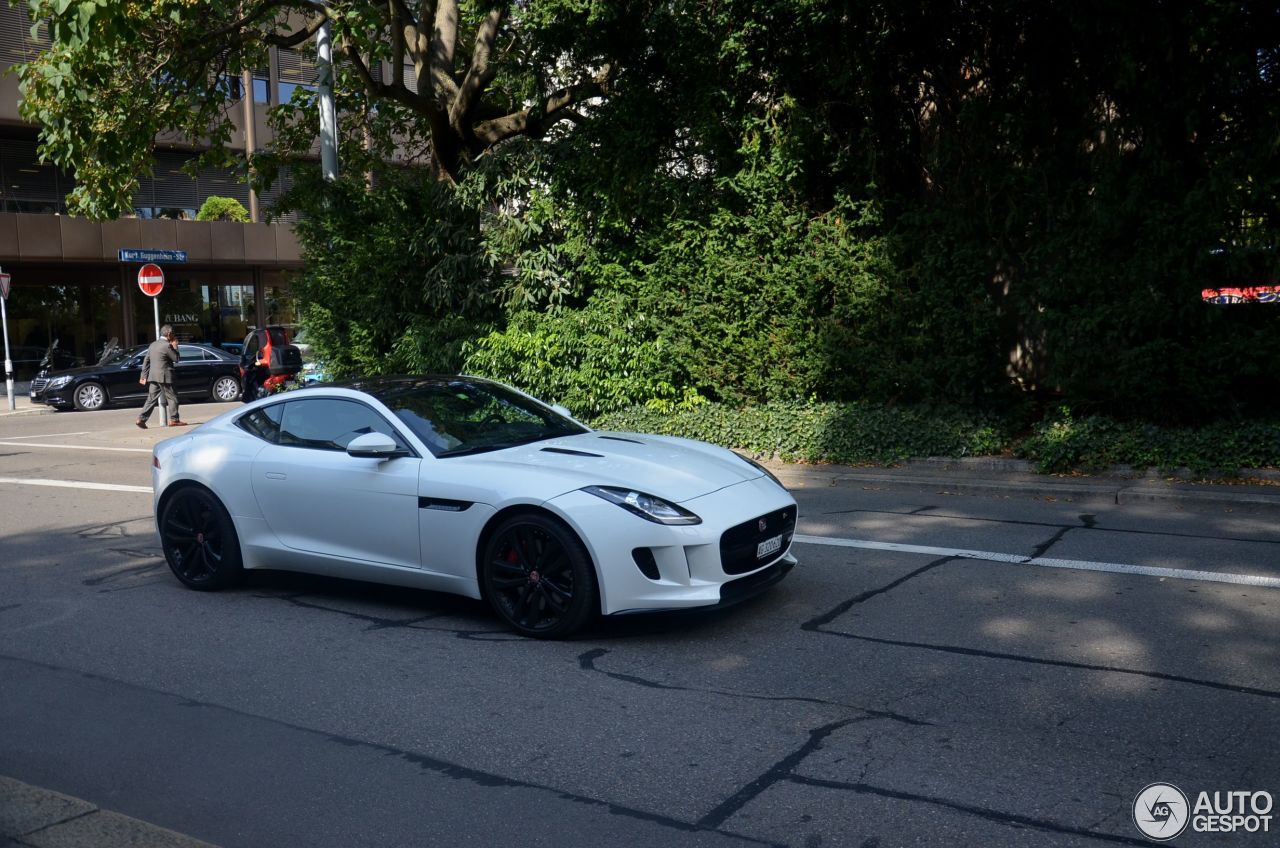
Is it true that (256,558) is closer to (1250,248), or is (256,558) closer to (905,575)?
(905,575)

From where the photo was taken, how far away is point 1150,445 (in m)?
10.9

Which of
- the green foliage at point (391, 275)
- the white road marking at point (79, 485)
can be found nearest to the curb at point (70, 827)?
the white road marking at point (79, 485)

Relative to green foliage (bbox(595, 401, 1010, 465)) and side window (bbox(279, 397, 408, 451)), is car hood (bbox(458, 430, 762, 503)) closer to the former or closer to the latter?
side window (bbox(279, 397, 408, 451))

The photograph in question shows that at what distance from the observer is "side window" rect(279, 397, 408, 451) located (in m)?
7.04

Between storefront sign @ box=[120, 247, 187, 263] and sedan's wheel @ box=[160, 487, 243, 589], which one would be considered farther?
storefront sign @ box=[120, 247, 187, 263]

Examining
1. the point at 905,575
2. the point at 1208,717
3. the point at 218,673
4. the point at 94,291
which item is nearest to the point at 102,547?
the point at 218,673

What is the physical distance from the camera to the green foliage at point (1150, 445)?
1046cm

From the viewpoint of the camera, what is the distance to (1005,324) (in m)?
12.5

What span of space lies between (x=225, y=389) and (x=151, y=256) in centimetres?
860

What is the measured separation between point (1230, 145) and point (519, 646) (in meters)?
8.73

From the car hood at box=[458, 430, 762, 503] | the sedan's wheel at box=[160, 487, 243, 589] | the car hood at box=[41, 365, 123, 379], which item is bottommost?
the sedan's wheel at box=[160, 487, 243, 589]

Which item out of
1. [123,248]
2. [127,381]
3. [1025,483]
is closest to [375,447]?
[1025,483]

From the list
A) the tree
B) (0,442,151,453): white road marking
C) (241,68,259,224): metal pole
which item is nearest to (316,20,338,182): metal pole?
the tree

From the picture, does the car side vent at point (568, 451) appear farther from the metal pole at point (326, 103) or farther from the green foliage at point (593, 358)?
the metal pole at point (326, 103)
